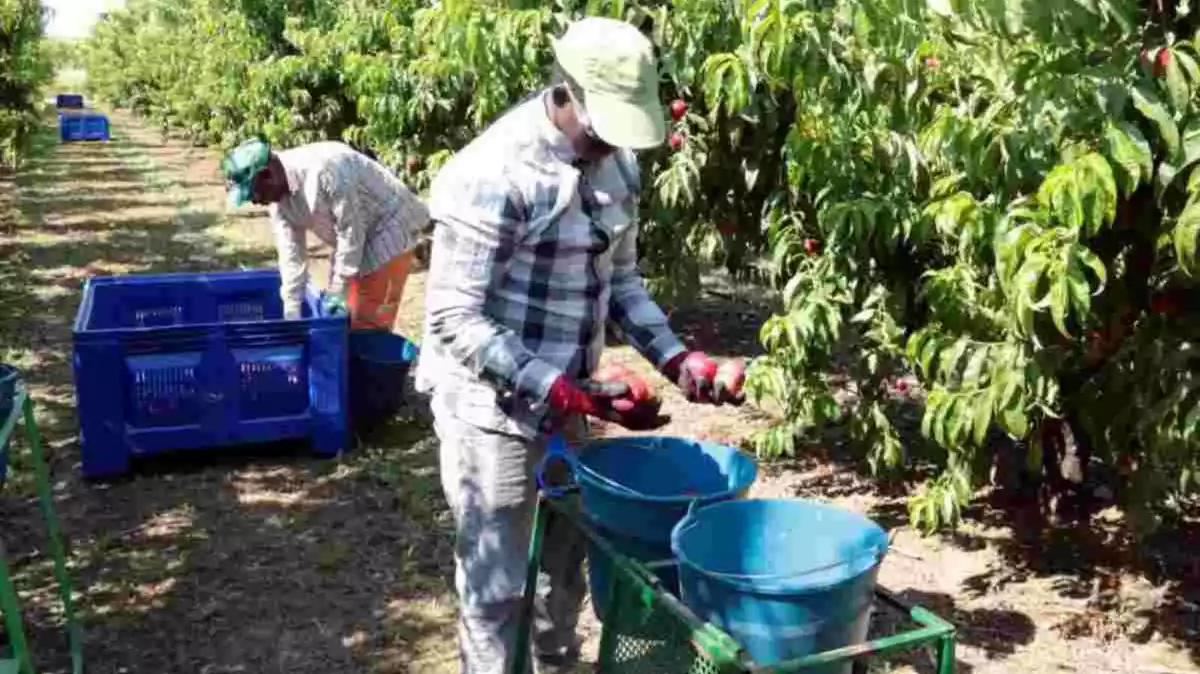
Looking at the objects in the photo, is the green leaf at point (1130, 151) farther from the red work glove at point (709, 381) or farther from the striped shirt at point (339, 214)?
the striped shirt at point (339, 214)

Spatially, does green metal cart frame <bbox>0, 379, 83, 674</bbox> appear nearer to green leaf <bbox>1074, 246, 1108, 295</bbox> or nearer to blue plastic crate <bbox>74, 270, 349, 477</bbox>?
blue plastic crate <bbox>74, 270, 349, 477</bbox>

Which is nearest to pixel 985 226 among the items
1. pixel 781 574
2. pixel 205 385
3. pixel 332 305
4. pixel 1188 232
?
pixel 1188 232

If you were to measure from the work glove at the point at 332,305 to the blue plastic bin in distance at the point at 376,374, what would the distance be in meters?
0.27

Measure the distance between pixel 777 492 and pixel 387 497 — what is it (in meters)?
1.56

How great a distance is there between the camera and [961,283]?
3473 millimetres

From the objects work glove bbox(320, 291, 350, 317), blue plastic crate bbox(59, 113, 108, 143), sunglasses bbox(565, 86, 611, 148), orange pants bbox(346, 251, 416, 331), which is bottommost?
blue plastic crate bbox(59, 113, 108, 143)

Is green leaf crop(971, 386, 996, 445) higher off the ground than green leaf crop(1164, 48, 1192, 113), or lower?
lower

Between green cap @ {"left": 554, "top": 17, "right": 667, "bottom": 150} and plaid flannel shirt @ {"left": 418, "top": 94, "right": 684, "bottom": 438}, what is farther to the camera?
plaid flannel shirt @ {"left": 418, "top": 94, "right": 684, "bottom": 438}

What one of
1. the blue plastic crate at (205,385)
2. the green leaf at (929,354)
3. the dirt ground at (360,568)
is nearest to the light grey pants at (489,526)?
the dirt ground at (360,568)

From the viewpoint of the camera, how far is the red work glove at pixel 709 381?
2.52 metres

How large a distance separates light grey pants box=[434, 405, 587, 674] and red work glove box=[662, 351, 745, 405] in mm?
361

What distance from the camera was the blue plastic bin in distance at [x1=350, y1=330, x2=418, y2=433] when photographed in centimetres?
518

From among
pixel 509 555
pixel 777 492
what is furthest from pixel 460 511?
pixel 777 492

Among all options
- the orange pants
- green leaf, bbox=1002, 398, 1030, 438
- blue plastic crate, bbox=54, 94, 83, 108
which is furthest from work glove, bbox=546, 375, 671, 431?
blue plastic crate, bbox=54, 94, 83, 108
